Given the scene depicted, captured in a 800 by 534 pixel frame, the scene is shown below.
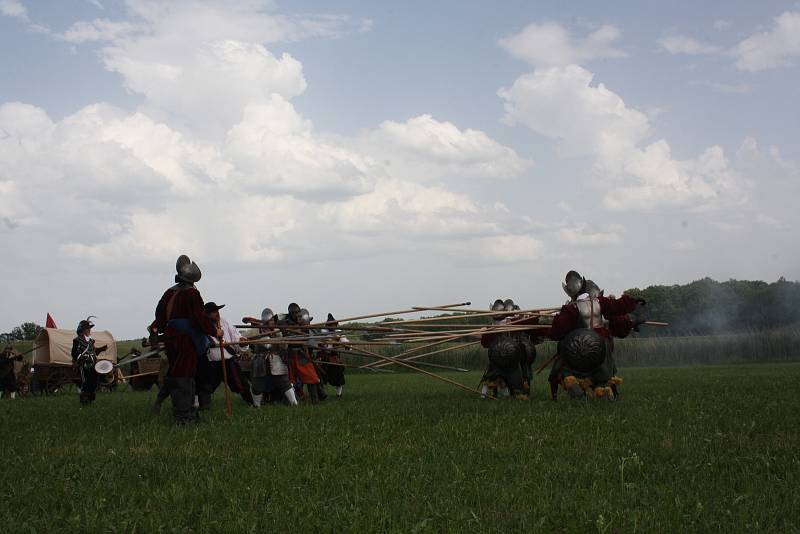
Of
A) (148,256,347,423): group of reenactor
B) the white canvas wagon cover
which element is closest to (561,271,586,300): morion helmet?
(148,256,347,423): group of reenactor

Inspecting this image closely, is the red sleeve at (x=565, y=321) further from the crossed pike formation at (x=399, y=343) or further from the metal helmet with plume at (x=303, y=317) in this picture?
the metal helmet with plume at (x=303, y=317)

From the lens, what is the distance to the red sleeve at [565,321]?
1266 cm

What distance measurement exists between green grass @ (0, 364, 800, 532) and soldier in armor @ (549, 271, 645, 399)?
99 centimetres

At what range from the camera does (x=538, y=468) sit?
7.25 meters

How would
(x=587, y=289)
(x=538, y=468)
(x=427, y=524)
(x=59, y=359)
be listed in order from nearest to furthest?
1. (x=427, y=524)
2. (x=538, y=468)
3. (x=587, y=289)
4. (x=59, y=359)

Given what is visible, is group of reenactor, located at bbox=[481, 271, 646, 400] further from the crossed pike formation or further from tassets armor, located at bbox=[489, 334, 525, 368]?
tassets armor, located at bbox=[489, 334, 525, 368]

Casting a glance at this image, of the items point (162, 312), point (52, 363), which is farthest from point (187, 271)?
point (52, 363)

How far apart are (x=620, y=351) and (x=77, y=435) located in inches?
1326

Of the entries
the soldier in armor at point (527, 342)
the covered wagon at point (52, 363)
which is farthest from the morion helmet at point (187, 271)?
the covered wagon at point (52, 363)

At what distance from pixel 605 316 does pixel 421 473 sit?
6.60 metres

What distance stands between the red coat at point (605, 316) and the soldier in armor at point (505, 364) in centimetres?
110

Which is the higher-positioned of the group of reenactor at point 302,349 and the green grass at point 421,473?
the group of reenactor at point 302,349

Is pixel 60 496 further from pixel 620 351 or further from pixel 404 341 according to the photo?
pixel 620 351

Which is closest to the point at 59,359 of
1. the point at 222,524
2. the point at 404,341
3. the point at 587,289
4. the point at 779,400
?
the point at 404,341
